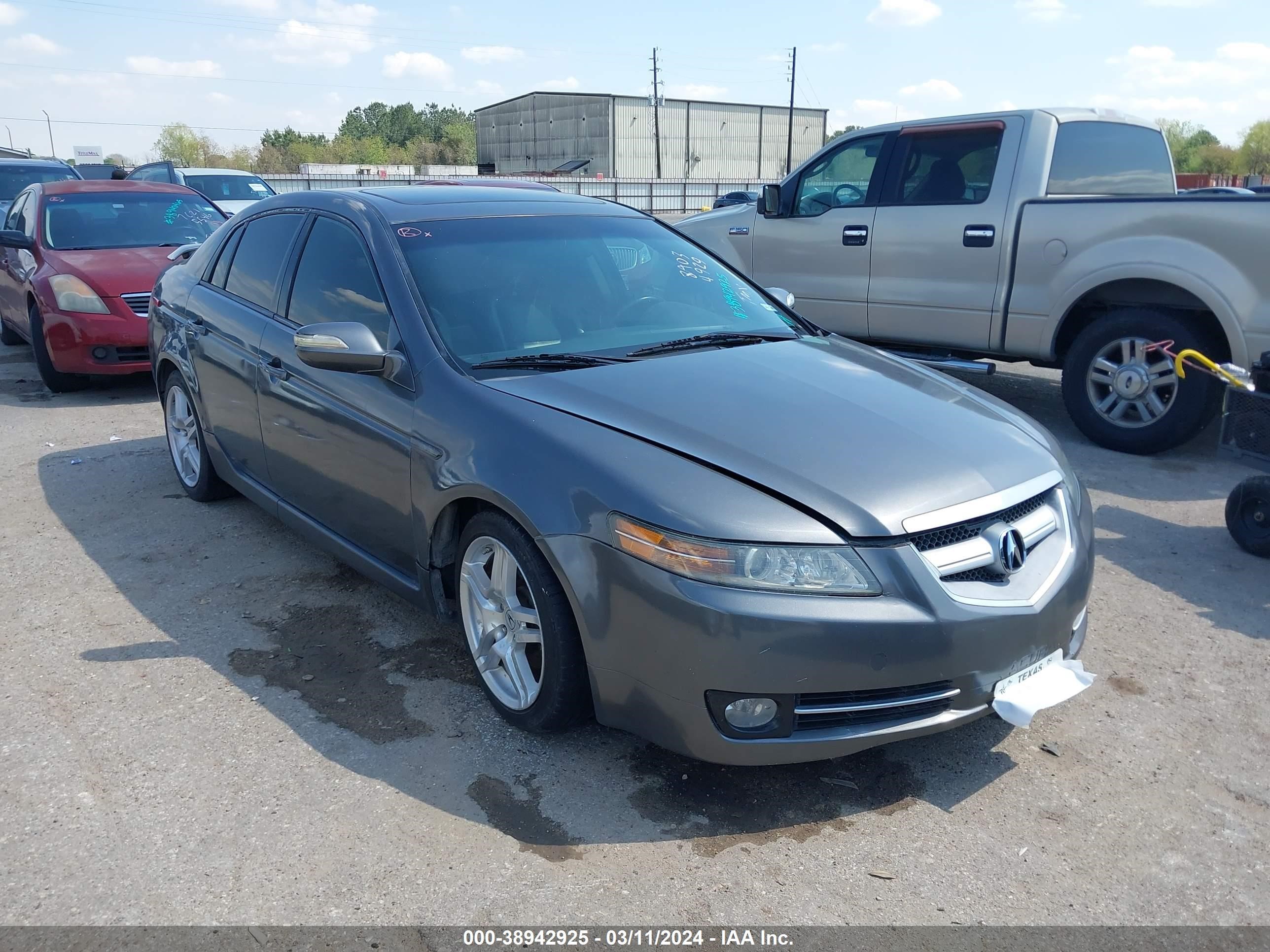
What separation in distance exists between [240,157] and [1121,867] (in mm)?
108374

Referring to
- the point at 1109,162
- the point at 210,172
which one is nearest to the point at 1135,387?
the point at 1109,162

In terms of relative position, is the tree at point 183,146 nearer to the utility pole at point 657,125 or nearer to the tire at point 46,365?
the utility pole at point 657,125

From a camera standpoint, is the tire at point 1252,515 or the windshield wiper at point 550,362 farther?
the tire at point 1252,515

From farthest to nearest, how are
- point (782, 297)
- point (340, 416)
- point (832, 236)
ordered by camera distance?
point (832, 236) → point (782, 297) → point (340, 416)

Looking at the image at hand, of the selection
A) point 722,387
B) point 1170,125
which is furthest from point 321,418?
point 1170,125

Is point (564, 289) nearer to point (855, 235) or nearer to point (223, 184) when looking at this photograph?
→ point (855, 235)

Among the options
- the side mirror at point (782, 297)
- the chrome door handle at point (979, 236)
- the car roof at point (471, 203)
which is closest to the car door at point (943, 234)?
the chrome door handle at point (979, 236)

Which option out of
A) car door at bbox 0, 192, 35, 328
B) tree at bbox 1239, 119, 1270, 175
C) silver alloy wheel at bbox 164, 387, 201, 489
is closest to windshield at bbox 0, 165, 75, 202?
car door at bbox 0, 192, 35, 328

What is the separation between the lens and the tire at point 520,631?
2.95 meters

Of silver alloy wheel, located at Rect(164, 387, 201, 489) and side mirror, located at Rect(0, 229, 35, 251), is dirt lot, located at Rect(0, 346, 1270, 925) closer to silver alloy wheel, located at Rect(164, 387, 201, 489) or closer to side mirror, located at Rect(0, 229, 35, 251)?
silver alloy wheel, located at Rect(164, 387, 201, 489)

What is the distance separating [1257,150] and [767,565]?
87533mm

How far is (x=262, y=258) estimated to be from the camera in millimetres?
4711

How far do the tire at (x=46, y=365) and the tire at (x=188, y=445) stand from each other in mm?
3117

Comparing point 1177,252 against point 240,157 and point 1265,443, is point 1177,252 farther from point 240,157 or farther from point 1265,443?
point 240,157
